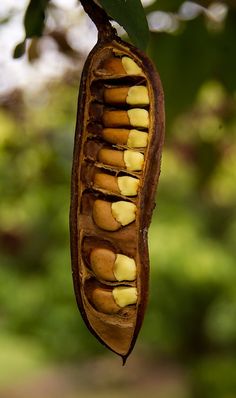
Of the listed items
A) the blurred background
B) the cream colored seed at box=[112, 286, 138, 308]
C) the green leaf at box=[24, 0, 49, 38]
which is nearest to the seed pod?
the cream colored seed at box=[112, 286, 138, 308]

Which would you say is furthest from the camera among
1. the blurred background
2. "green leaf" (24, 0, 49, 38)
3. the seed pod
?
the blurred background

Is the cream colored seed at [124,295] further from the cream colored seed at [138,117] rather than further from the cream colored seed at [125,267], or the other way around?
the cream colored seed at [138,117]

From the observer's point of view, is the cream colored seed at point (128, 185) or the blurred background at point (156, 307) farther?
the blurred background at point (156, 307)

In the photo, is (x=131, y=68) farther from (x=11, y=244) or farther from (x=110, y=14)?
(x=11, y=244)

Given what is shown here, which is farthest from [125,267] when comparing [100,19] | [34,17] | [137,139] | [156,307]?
[156,307]

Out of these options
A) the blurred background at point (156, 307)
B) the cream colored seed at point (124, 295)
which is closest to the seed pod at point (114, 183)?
the cream colored seed at point (124, 295)

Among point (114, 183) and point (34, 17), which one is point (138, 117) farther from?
point (34, 17)

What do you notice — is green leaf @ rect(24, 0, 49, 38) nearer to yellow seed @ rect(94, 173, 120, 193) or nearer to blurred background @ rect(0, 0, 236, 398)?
yellow seed @ rect(94, 173, 120, 193)
